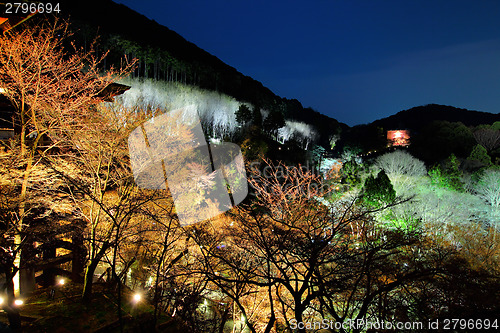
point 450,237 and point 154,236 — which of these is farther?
point 450,237

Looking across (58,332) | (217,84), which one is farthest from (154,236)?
(217,84)

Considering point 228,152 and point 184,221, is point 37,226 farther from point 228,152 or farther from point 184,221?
point 228,152

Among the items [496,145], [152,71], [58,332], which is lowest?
[58,332]

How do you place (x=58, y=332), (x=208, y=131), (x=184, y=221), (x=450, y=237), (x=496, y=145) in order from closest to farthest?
(x=58, y=332), (x=184, y=221), (x=450, y=237), (x=496, y=145), (x=208, y=131)

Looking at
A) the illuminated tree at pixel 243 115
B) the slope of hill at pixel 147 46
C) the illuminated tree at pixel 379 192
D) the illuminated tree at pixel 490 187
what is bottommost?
the illuminated tree at pixel 379 192

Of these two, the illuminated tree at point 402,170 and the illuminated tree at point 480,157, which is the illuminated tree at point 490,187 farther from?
the illuminated tree at point 480,157

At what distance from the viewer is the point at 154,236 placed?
1136cm

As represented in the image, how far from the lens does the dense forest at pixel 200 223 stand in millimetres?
4820

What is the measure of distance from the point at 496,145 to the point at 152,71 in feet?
129

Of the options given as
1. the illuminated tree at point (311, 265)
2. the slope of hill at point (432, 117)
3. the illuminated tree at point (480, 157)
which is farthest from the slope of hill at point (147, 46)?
the illuminated tree at point (480, 157)

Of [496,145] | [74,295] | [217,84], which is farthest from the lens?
[217,84]

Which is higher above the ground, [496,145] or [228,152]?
[496,145]

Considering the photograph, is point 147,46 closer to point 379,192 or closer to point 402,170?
point 379,192

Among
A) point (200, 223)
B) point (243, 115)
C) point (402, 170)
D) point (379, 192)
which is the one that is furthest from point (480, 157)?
point (200, 223)
